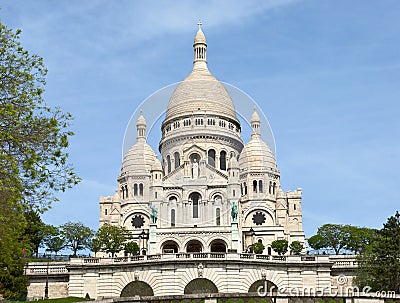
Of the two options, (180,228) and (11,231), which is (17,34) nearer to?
(11,231)

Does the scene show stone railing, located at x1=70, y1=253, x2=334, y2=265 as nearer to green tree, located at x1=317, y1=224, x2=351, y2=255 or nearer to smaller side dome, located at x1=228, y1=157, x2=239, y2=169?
green tree, located at x1=317, y1=224, x2=351, y2=255

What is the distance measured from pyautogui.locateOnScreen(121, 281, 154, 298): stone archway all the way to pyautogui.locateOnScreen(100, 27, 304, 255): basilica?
31.1m

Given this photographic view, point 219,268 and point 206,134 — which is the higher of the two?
point 206,134

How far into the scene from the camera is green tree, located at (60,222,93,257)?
8062 centimetres

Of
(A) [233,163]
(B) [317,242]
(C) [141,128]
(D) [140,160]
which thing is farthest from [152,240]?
(C) [141,128]

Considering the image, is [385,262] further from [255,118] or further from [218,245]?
[255,118]

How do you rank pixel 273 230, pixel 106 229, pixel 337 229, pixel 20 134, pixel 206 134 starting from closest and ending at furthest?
pixel 20 134 → pixel 106 229 → pixel 337 229 → pixel 273 230 → pixel 206 134

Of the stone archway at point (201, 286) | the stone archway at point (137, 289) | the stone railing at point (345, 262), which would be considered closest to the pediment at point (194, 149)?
the stone railing at point (345, 262)

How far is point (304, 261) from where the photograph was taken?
53344 mm

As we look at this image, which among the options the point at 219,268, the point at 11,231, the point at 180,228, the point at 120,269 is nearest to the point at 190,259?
the point at 219,268

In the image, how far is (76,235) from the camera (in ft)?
264

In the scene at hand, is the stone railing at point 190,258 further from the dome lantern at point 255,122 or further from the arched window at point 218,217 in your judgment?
the dome lantern at point 255,122

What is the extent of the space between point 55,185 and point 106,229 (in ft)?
165

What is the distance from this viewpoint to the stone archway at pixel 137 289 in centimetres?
5097
